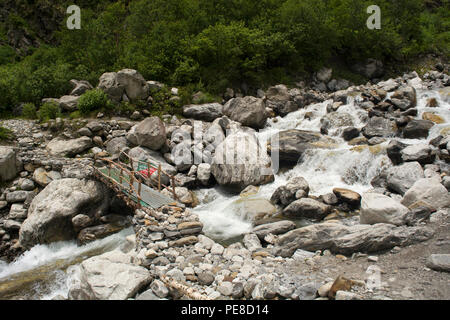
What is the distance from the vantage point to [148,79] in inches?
856

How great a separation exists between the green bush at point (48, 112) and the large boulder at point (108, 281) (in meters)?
13.7

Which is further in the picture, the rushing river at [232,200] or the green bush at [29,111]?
the green bush at [29,111]

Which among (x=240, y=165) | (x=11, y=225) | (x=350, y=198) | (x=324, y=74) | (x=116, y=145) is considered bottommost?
(x=11, y=225)

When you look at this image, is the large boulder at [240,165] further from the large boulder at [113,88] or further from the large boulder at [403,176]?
the large boulder at [113,88]

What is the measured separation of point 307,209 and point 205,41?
1649 cm

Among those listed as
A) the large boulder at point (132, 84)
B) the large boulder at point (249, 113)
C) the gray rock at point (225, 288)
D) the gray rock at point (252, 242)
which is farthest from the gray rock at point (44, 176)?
the gray rock at point (225, 288)

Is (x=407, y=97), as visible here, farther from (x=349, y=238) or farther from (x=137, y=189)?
(x=137, y=189)

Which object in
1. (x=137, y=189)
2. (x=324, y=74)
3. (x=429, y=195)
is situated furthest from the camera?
(x=324, y=74)

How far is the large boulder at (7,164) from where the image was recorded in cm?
1298

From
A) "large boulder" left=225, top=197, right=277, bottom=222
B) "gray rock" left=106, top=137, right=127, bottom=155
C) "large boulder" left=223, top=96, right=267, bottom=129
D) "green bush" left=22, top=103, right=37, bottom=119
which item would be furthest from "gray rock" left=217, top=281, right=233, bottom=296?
"green bush" left=22, top=103, right=37, bottom=119

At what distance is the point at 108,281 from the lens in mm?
6156

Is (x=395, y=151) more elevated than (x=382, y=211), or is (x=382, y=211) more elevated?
(x=395, y=151)

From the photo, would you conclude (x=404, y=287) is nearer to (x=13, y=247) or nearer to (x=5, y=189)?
(x=13, y=247)

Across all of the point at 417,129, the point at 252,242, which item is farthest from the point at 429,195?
the point at 417,129
